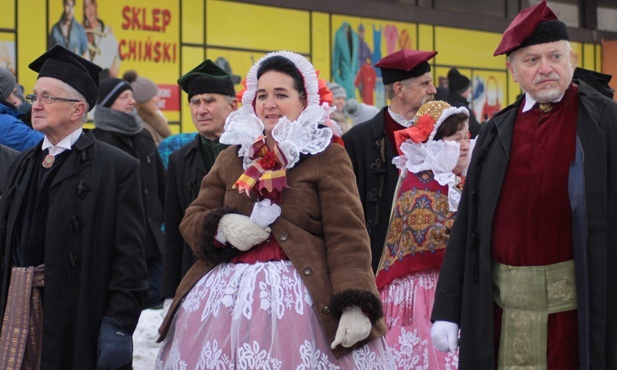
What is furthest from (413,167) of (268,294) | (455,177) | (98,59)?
(98,59)

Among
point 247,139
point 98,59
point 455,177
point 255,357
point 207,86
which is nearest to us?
point 255,357

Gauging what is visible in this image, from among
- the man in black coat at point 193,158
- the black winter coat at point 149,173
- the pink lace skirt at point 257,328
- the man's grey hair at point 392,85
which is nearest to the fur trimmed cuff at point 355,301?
the pink lace skirt at point 257,328

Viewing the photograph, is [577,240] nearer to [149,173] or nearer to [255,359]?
[255,359]

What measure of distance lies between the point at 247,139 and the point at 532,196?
52.1 inches

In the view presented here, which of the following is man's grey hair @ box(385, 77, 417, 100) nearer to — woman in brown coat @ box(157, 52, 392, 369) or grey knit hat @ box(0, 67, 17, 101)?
woman in brown coat @ box(157, 52, 392, 369)

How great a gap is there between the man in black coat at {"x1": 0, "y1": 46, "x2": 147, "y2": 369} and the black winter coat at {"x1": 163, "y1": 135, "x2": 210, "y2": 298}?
106 centimetres

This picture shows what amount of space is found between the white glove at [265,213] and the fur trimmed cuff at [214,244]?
145 millimetres

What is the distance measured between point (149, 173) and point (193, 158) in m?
1.86

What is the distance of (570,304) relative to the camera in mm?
3826

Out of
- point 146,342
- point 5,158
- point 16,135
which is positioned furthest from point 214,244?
point 146,342

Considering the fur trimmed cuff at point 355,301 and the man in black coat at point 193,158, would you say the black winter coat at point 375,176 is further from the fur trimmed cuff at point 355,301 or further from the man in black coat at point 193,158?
the fur trimmed cuff at point 355,301

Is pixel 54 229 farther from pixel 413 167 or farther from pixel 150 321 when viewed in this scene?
pixel 150 321

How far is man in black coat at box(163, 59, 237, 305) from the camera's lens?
231 inches

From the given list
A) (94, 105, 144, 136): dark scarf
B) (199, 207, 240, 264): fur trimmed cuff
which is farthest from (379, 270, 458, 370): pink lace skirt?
(94, 105, 144, 136): dark scarf
